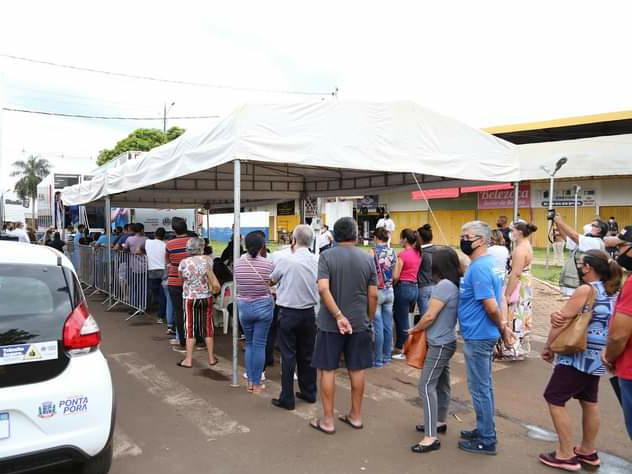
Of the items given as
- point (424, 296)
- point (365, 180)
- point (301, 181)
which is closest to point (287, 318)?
point (424, 296)

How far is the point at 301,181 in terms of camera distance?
1084 cm

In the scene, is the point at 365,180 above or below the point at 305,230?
above

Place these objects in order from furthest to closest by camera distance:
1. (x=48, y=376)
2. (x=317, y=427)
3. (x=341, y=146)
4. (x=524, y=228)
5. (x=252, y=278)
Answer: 1. (x=524, y=228)
2. (x=341, y=146)
3. (x=252, y=278)
4. (x=317, y=427)
5. (x=48, y=376)

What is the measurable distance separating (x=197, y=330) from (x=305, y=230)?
219 cm

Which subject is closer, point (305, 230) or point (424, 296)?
point (305, 230)

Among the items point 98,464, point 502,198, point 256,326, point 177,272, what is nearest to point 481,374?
point 256,326

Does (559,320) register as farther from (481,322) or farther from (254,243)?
(254,243)

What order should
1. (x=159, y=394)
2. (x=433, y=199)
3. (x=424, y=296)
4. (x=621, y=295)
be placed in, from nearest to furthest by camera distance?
(x=621, y=295)
(x=159, y=394)
(x=424, y=296)
(x=433, y=199)

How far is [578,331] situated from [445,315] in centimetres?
90

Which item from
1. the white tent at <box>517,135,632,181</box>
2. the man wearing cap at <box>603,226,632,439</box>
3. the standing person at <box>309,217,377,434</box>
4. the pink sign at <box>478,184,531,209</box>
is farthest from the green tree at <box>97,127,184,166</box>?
the man wearing cap at <box>603,226,632,439</box>

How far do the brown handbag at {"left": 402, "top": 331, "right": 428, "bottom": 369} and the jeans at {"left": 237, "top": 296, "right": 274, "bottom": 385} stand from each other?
61.8 inches

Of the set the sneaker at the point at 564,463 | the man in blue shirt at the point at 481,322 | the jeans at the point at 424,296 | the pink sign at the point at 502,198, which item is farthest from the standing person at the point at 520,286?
the pink sign at the point at 502,198

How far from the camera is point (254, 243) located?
4773 millimetres

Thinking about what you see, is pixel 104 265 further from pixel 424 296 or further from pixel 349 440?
pixel 349 440
